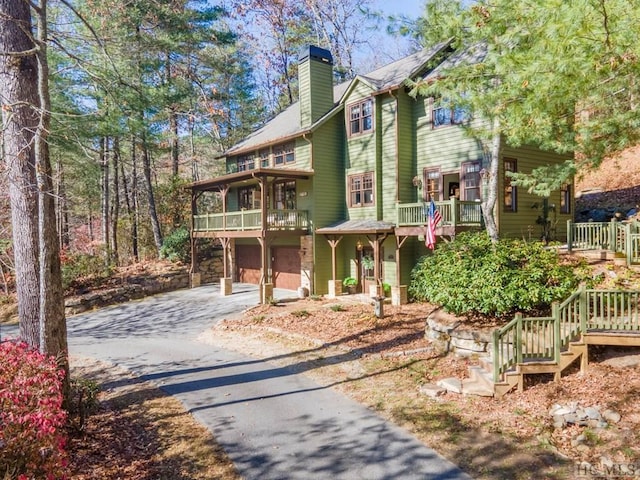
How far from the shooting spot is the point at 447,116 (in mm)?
17453

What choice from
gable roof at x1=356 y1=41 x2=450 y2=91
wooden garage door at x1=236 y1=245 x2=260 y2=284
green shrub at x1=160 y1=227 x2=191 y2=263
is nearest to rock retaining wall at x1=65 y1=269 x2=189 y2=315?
green shrub at x1=160 y1=227 x2=191 y2=263

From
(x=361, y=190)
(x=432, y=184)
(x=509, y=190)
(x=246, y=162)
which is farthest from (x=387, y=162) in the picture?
(x=246, y=162)

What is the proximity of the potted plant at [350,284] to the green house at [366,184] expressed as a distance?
1.73ft

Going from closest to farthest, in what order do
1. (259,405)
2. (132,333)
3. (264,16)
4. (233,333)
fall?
(259,405) → (233,333) → (132,333) → (264,16)

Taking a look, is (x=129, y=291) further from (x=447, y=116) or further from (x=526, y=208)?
(x=526, y=208)

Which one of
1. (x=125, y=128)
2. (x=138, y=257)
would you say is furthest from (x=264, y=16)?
(x=138, y=257)

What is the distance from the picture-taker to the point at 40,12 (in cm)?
675

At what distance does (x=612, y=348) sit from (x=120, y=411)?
1007cm

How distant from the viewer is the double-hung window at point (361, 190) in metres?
19.8

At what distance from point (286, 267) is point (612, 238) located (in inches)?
596

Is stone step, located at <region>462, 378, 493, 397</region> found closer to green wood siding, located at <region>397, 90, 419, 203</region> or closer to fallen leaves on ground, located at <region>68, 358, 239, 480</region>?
fallen leaves on ground, located at <region>68, 358, 239, 480</region>

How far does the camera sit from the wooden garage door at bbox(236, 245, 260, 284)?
82.9ft

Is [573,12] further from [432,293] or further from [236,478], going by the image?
[236,478]

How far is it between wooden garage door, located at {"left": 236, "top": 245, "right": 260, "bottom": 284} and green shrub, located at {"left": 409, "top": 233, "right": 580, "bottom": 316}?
15.6 metres
